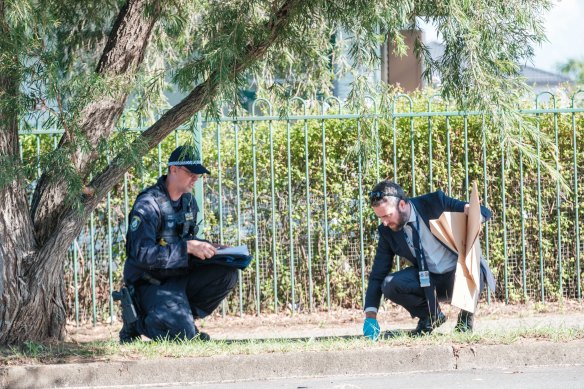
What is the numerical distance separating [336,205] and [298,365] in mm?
2902

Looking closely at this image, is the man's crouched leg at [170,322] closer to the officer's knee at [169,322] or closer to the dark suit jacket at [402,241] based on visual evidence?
the officer's knee at [169,322]

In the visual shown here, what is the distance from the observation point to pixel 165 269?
6652 mm

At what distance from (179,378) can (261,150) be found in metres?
3.22


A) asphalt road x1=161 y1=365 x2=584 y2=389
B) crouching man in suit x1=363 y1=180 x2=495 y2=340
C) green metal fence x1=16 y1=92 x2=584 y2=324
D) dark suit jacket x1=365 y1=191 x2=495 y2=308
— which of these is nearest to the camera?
asphalt road x1=161 y1=365 x2=584 y2=389

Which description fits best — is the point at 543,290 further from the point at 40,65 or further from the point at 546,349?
the point at 40,65

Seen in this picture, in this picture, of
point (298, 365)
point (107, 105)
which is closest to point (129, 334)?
point (298, 365)

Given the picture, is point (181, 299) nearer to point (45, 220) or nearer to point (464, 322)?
point (45, 220)

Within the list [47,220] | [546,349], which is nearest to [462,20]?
[546,349]

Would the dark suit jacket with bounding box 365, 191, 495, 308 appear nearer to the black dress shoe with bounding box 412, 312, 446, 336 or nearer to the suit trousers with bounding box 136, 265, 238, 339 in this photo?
the black dress shoe with bounding box 412, 312, 446, 336

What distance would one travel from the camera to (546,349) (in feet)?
20.2

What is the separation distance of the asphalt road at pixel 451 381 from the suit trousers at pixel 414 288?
82cm

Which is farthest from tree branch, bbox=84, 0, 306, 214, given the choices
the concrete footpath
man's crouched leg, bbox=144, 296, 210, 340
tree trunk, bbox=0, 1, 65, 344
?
the concrete footpath

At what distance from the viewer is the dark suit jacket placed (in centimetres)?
673

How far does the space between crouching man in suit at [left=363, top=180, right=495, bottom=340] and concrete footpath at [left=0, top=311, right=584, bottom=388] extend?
19.8 inches
